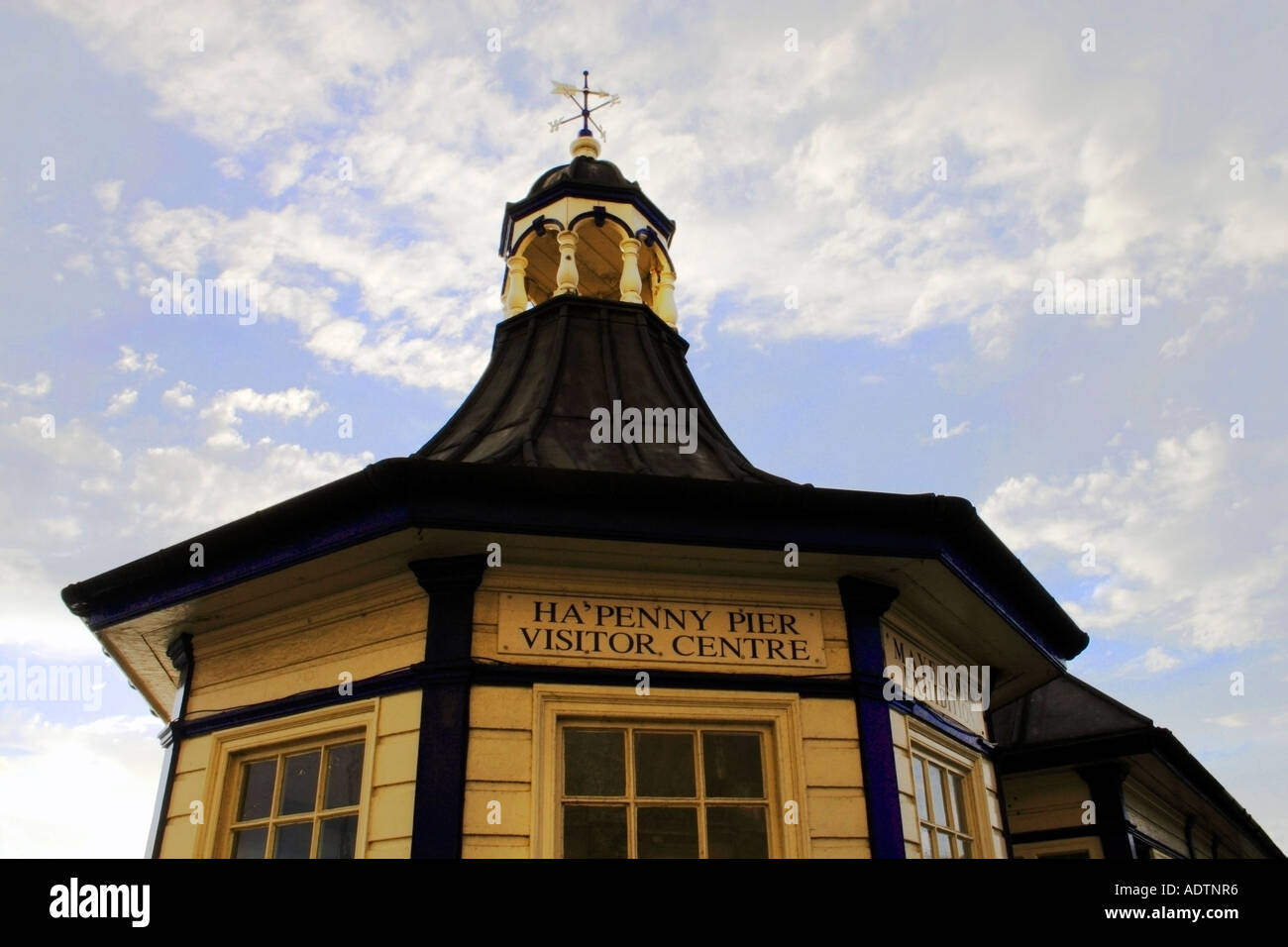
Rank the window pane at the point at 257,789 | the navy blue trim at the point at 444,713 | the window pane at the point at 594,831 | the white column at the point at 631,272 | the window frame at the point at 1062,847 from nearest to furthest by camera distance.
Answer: the navy blue trim at the point at 444,713 < the window pane at the point at 594,831 < the window pane at the point at 257,789 < the white column at the point at 631,272 < the window frame at the point at 1062,847

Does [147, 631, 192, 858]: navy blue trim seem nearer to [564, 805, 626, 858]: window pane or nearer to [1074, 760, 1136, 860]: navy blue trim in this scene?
[564, 805, 626, 858]: window pane

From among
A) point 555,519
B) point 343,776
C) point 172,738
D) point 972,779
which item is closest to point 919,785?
point 972,779

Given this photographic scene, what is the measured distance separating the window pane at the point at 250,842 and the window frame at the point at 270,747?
0.13ft

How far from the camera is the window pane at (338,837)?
5.54 m

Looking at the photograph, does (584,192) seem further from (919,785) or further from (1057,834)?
(1057,834)

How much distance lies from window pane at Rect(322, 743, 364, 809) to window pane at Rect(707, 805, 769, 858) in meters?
1.93

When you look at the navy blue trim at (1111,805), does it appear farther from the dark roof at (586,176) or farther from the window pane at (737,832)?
the dark roof at (586,176)

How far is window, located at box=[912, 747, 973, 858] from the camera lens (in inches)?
248

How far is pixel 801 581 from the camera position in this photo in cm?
627

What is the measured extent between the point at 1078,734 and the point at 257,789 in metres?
8.54

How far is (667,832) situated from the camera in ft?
18.2

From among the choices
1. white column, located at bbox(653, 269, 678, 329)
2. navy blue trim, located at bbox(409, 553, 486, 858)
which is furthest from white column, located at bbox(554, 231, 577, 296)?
navy blue trim, located at bbox(409, 553, 486, 858)

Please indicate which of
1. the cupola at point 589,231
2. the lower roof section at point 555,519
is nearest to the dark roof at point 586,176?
the cupola at point 589,231

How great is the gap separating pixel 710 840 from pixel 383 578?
7.81 ft
